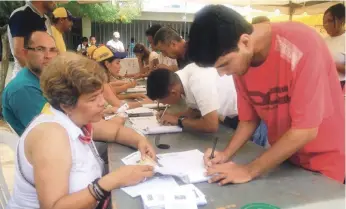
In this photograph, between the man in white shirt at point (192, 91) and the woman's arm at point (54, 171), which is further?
the man in white shirt at point (192, 91)

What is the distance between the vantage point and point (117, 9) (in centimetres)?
1331

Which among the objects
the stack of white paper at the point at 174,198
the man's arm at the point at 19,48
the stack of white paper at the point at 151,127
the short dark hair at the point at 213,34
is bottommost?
the stack of white paper at the point at 151,127

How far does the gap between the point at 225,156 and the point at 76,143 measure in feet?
2.42

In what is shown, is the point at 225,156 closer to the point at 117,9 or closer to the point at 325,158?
the point at 325,158

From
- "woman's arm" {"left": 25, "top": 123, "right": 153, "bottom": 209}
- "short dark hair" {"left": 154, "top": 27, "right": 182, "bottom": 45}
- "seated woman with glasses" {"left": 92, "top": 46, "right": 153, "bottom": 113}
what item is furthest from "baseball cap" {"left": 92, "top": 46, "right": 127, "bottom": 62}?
"woman's arm" {"left": 25, "top": 123, "right": 153, "bottom": 209}

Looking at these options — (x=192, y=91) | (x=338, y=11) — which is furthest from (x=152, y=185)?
(x=338, y=11)

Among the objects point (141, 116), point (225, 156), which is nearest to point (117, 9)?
point (141, 116)

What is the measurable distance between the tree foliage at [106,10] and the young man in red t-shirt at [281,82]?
11.3 meters

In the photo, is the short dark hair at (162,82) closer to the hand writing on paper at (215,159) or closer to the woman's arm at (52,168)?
the hand writing on paper at (215,159)

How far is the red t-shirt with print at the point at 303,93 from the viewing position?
1.30 meters

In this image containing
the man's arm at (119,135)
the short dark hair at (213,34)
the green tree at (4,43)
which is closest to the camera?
the short dark hair at (213,34)

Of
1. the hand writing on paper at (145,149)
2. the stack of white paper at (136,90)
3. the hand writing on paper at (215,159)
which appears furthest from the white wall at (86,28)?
the hand writing on paper at (215,159)

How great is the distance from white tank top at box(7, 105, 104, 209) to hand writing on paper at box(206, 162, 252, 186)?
0.55 meters

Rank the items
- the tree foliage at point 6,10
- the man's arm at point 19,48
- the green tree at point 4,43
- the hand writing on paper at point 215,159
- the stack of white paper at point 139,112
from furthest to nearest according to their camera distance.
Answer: the tree foliage at point 6,10, the green tree at point 4,43, the man's arm at point 19,48, the stack of white paper at point 139,112, the hand writing on paper at point 215,159
